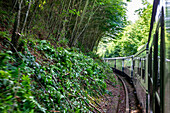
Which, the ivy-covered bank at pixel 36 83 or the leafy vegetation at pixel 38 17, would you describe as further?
the leafy vegetation at pixel 38 17

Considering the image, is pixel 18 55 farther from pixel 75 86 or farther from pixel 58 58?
pixel 75 86

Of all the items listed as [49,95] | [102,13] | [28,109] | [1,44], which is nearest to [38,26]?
[1,44]

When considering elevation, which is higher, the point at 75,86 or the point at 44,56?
the point at 44,56

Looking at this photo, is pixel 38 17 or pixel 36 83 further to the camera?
pixel 38 17

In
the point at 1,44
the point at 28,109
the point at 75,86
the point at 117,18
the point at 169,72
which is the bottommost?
the point at 75,86

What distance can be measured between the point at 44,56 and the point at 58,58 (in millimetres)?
575

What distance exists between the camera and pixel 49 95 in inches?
145

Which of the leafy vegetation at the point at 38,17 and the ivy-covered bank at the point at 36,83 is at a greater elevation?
the leafy vegetation at the point at 38,17

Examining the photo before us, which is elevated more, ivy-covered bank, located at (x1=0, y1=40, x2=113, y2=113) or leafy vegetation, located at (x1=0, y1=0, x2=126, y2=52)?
leafy vegetation, located at (x1=0, y1=0, x2=126, y2=52)

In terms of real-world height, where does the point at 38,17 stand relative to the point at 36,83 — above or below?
above

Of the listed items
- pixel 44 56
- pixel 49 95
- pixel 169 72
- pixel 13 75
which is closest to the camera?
pixel 169 72

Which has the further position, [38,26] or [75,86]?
[38,26]

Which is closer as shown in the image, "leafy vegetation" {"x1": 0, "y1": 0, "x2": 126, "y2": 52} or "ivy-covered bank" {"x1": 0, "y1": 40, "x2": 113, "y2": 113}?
"ivy-covered bank" {"x1": 0, "y1": 40, "x2": 113, "y2": 113}

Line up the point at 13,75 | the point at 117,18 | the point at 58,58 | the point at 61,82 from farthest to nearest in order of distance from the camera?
the point at 117,18 → the point at 58,58 → the point at 61,82 → the point at 13,75
